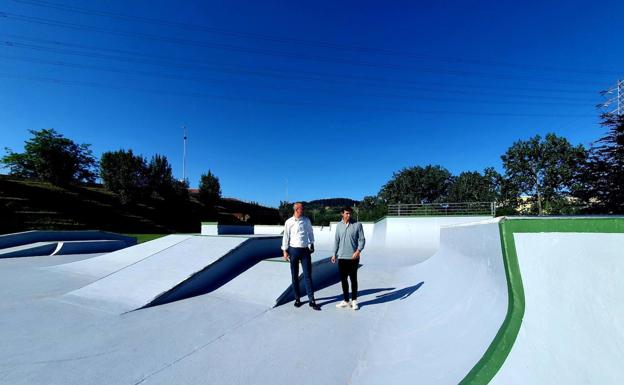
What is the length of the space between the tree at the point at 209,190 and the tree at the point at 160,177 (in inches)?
264

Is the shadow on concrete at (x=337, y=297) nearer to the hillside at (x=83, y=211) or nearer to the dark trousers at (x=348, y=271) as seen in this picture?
the dark trousers at (x=348, y=271)

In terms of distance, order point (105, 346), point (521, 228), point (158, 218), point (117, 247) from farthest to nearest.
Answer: point (158, 218)
point (117, 247)
point (105, 346)
point (521, 228)

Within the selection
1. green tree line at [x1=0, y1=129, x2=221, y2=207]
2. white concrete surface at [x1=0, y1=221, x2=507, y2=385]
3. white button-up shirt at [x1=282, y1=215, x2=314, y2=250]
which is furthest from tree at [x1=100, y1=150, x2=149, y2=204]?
white button-up shirt at [x1=282, y1=215, x2=314, y2=250]

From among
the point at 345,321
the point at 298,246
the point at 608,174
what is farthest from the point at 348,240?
the point at 608,174

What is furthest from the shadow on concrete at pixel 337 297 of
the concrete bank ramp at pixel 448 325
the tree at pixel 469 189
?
the tree at pixel 469 189

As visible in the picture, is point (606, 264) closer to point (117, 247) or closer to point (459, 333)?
point (459, 333)

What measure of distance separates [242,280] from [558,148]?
32450 mm

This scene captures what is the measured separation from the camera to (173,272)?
16.4ft

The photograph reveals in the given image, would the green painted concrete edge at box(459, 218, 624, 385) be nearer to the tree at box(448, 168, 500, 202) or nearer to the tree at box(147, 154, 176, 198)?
the tree at box(448, 168, 500, 202)

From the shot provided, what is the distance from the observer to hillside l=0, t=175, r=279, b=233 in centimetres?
2402

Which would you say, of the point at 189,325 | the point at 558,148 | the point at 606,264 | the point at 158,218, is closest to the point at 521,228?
the point at 606,264

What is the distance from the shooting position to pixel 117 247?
1293 centimetres

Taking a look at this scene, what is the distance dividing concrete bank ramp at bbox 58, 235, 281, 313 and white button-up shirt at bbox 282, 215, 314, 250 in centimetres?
177

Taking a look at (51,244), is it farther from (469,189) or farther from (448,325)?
(469,189)
